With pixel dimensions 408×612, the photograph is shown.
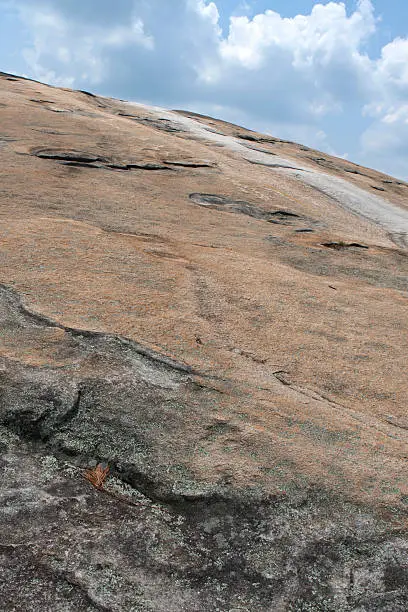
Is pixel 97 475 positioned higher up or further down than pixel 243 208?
further down

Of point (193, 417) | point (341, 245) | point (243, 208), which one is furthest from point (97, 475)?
point (243, 208)

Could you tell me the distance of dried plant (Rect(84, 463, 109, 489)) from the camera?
5.00 meters

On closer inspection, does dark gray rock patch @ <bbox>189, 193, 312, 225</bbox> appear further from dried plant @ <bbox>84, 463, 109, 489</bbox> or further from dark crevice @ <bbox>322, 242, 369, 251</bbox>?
dried plant @ <bbox>84, 463, 109, 489</bbox>

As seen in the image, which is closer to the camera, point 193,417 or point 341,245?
point 193,417

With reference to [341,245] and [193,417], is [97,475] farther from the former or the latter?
[341,245]

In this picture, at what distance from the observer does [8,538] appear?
4328 millimetres

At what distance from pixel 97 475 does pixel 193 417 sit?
3.65 ft

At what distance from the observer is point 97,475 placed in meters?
5.07

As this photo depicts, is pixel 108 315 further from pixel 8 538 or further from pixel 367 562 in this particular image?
pixel 367 562

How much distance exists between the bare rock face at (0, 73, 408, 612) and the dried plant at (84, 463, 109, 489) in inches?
0.6

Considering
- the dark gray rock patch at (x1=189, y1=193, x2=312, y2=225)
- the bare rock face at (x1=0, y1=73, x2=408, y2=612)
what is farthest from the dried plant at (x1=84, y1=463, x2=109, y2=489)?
the dark gray rock patch at (x1=189, y1=193, x2=312, y2=225)

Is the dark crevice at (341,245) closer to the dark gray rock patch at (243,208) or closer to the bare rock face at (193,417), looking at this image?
the bare rock face at (193,417)

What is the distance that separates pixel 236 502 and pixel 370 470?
1325 mm

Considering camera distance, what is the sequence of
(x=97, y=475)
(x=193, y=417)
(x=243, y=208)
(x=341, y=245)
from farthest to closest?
(x=243, y=208) < (x=341, y=245) < (x=193, y=417) < (x=97, y=475)
